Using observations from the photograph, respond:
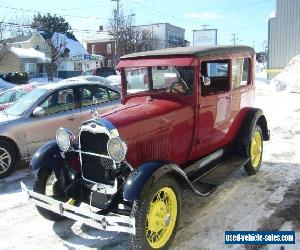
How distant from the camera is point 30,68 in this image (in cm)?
4406

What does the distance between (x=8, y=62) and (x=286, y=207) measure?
41.3 m

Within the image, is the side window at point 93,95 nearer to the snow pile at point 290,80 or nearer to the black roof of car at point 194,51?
the black roof of car at point 194,51

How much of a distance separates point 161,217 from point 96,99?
455 cm

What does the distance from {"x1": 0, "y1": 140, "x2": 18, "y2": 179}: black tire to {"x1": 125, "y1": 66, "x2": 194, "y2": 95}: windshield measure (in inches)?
107

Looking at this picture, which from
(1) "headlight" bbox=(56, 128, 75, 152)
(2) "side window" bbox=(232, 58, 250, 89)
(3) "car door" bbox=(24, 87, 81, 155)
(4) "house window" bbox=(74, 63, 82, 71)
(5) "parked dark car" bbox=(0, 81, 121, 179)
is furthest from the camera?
(4) "house window" bbox=(74, 63, 82, 71)

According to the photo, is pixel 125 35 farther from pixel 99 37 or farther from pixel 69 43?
pixel 99 37

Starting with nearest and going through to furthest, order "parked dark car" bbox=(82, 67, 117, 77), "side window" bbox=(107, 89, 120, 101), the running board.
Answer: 1. the running board
2. "side window" bbox=(107, 89, 120, 101)
3. "parked dark car" bbox=(82, 67, 117, 77)

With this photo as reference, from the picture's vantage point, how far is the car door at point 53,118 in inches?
287

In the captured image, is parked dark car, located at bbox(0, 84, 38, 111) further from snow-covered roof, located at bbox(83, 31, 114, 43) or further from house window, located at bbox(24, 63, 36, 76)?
snow-covered roof, located at bbox(83, 31, 114, 43)

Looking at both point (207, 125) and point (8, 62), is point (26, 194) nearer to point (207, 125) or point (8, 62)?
point (207, 125)

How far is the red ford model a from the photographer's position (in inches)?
160

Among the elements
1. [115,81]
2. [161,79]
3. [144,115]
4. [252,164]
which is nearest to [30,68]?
[115,81]

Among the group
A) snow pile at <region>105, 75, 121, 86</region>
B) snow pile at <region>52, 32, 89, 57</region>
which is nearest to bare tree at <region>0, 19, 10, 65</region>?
snow pile at <region>52, 32, 89, 57</region>

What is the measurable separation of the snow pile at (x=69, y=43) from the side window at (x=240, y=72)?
43.7 meters
